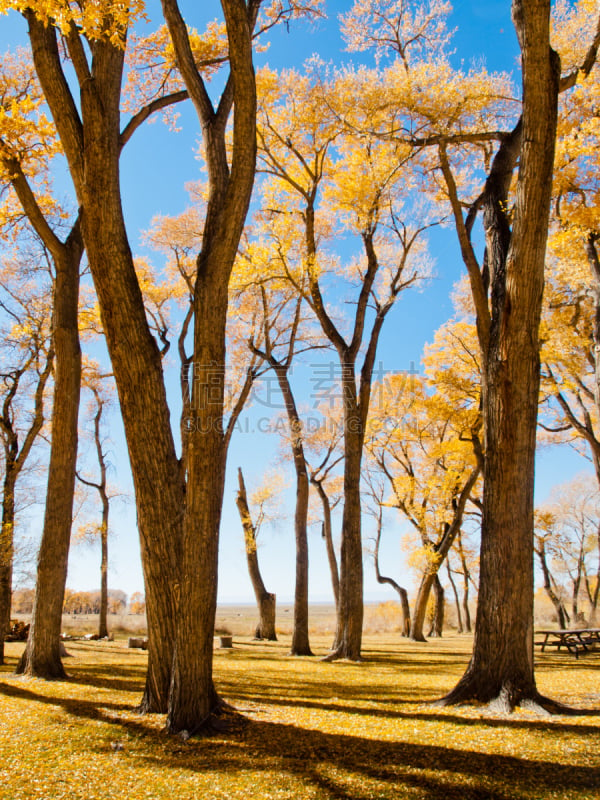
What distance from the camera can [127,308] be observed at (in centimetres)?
498

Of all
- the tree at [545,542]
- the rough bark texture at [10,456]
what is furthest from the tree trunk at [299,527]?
the tree at [545,542]

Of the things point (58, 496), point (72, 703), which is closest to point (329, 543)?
point (58, 496)

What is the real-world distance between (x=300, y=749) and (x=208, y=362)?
3286 mm

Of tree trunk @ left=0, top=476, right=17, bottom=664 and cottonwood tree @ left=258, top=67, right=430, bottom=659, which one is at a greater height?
cottonwood tree @ left=258, top=67, right=430, bottom=659

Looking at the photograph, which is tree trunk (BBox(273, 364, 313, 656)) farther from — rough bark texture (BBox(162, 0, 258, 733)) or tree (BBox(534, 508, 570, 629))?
tree (BBox(534, 508, 570, 629))

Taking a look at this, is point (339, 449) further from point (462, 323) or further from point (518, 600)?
point (518, 600)

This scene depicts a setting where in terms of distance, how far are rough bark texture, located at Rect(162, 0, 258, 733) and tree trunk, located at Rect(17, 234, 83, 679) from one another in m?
3.74

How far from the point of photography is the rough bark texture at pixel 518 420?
527 centimetres

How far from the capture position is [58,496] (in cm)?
776

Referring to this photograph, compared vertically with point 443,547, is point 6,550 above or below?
above

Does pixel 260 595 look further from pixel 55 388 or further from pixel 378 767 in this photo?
pixel 378 767

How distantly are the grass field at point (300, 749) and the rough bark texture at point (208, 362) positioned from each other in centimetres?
52

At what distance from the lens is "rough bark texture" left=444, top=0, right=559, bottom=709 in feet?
17.3

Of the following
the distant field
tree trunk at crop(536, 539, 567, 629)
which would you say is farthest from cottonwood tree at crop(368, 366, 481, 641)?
the distant field
